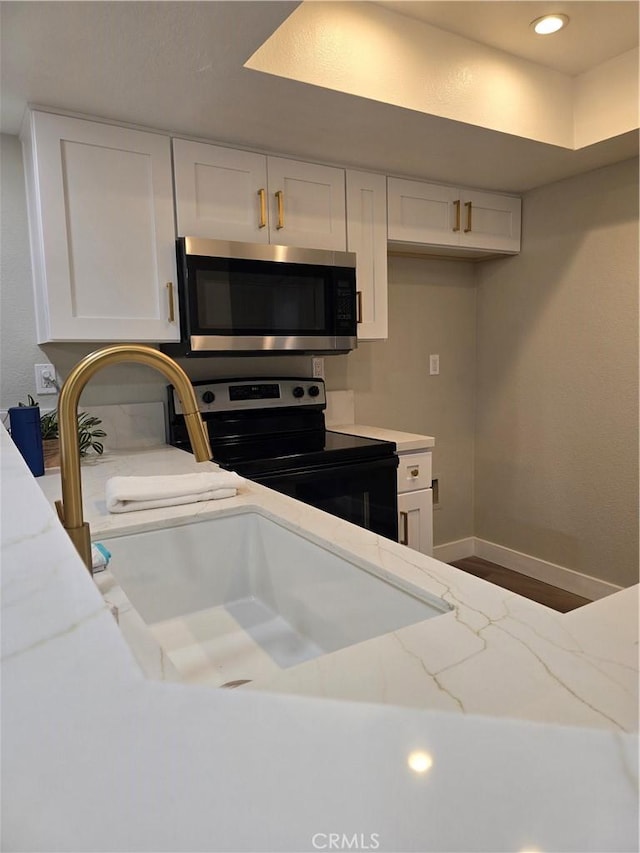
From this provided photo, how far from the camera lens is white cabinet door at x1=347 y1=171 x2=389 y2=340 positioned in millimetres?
2412

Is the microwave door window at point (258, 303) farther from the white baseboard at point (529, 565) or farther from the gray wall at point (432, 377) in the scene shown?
the white baseboard at point (529, 565)

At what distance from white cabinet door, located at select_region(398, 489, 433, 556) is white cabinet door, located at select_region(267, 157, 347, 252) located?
111 centimetres

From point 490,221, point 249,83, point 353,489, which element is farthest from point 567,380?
point 249,83

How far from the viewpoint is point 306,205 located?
2287 mm

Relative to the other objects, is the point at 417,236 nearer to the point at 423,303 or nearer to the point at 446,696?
the point at 423,303

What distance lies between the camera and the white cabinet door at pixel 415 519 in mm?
2408

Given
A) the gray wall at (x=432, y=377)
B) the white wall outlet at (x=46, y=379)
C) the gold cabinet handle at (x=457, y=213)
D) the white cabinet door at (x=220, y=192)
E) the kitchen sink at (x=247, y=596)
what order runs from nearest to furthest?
the kitchen sink at (x=247, y=596) → the white cabinet door at (x=220, y=192) → the white wall outlet at (x=46, y=379) → the gold cabinet handle at (x=457, y=213) → the gray wall at (x=432, y=377)

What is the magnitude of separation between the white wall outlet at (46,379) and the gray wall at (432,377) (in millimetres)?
1267

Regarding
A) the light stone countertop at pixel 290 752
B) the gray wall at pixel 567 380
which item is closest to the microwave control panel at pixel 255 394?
the gray wall at pixel 567 380

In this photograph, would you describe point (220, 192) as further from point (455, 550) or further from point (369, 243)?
point (455, 550)

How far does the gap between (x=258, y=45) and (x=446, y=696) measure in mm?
1582

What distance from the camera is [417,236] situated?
8.53ft

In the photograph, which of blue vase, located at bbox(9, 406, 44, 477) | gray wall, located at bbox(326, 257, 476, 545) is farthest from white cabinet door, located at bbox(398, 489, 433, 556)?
blue vase, located at bbox(9, 406, 44, 477)

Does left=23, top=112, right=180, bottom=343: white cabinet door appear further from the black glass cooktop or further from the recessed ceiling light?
the recessed ceiling light
